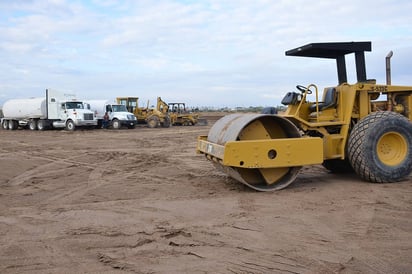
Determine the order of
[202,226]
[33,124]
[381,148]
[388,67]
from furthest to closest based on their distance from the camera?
[33,124], [388,67], [381,148], [202,226]

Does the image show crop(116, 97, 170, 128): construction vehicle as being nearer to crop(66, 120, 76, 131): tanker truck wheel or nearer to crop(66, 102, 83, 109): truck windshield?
crop(66, 102, 83, 109): truck windshield

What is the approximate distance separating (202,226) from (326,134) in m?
3.54

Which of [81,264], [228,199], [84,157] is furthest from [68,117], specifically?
[81,264]

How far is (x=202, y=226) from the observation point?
528 cm

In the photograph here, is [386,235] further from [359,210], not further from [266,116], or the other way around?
[266,116]

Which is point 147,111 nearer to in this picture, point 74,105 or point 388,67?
point 74,105

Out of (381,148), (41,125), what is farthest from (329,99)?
(41,125)

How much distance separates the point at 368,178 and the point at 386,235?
2.86m

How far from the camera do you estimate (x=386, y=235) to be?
4.83 m

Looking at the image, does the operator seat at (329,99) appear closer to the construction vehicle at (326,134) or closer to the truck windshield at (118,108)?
the construction vehicle at (326,134)

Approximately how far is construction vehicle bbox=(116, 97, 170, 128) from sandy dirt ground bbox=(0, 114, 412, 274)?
89.9 ft

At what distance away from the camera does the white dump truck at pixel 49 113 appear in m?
31.8

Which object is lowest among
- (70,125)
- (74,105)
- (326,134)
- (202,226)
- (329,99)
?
(202,226)

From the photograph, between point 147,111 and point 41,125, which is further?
point 147,111
